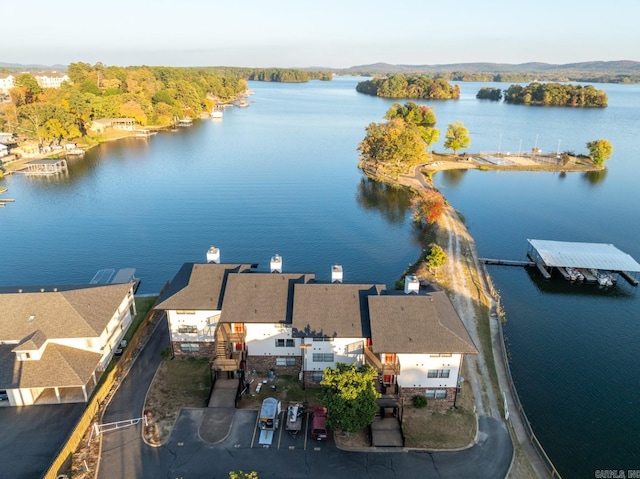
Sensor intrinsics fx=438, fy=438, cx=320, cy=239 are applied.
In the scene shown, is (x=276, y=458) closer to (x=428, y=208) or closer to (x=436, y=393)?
(x=436, y=393)

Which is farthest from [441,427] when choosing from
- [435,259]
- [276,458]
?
[435,259]

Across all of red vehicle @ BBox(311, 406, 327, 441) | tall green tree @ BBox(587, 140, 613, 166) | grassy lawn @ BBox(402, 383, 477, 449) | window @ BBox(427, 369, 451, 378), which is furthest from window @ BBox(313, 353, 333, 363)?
tall green tree @ BBox(587, 140, 613, 166)

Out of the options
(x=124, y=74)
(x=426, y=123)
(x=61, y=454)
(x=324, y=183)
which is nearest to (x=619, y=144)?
(x=426, y=123)

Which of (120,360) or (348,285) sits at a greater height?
(348,285)

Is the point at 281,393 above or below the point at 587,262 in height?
below

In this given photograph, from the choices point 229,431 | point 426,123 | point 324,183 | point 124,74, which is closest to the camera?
point 229,431

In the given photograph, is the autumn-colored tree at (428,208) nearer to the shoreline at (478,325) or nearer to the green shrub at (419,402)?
the shoreline at (478,325)

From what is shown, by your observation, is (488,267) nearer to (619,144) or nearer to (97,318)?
(97,318)
